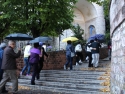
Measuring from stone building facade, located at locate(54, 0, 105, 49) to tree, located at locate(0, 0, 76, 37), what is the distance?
11.1m

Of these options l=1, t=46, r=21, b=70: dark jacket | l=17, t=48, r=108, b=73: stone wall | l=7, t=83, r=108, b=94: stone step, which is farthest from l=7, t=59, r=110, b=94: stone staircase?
l=17, t=48, r=108, b=73: stone wall

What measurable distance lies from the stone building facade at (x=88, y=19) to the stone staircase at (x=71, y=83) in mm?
16188

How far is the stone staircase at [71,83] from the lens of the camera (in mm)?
8625

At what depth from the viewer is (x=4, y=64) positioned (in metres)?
8.06

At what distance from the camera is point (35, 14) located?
1510 cm

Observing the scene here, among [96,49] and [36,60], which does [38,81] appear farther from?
[96,49]

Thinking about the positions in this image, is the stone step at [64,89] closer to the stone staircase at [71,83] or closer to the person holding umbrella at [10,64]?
the stone staircase at [71,83]

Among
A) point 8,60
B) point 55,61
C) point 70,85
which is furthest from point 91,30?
point 8,60

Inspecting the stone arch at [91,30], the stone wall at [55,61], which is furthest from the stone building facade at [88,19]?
the stone wall at [55,61]

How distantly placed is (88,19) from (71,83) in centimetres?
2227

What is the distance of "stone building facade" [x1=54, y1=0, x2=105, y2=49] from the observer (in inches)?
1105

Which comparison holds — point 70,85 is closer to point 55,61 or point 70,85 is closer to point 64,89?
point 64,89

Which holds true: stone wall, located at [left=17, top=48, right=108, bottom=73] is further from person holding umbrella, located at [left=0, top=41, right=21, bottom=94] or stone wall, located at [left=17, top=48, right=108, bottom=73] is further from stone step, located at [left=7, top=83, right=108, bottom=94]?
person holding umbrella, located at [left=0, top=41, right=21, bottom=94]

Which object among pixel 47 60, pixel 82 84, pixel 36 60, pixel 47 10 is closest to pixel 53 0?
pixel 47 10
